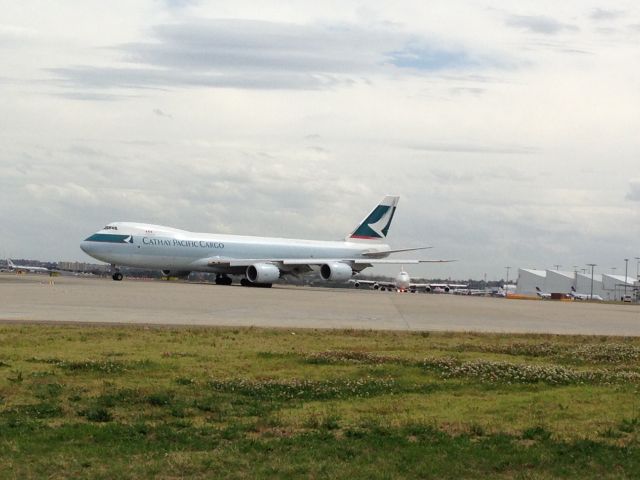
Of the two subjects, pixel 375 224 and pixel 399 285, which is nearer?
pixel 375 224

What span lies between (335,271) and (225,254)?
819 centimetres

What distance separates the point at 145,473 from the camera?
27.2 feet

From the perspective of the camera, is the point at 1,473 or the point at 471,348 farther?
the point at 471,348

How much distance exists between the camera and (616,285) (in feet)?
525

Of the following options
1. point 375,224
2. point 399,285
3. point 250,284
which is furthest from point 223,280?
point 399,285

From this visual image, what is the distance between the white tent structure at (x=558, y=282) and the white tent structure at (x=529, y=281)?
113 centimetres

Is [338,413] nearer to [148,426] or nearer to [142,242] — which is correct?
[148,426]

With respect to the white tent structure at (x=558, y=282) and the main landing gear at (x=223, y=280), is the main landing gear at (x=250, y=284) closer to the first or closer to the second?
the main landing gear at (x=223, y=280)

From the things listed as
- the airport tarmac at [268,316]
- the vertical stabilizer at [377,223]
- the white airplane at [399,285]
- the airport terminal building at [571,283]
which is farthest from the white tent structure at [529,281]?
the airport tarmac at [268,316]

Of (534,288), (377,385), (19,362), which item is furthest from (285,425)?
(534,288)

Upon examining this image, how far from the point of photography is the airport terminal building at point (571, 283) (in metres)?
160

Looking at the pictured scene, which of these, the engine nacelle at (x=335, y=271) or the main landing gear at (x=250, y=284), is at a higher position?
the engine nacelle at (x=335, y=271)

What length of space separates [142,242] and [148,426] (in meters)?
55.4

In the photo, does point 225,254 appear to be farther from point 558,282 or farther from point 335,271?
point 558,282
